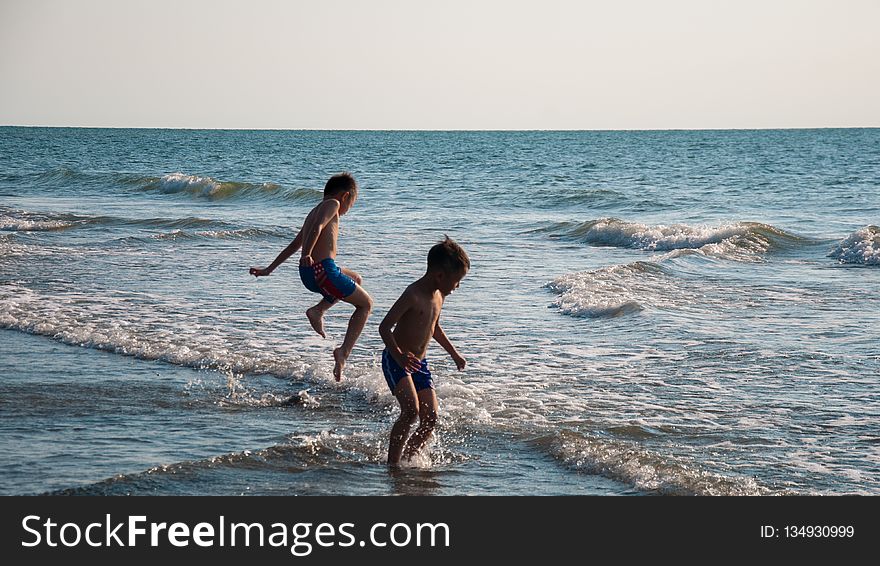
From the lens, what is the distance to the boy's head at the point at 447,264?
6.11 m

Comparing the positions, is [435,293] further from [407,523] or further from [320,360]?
[320,360]

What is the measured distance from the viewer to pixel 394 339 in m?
6.27

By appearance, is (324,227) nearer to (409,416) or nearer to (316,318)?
(316,318)

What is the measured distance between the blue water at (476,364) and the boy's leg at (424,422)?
0.14 m

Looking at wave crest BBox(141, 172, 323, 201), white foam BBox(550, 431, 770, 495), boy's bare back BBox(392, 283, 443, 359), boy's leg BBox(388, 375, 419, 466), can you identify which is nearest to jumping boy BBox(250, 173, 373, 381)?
boy's leg BBox(388, 375, 419, 466)

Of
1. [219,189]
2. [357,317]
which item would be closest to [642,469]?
[357,317]

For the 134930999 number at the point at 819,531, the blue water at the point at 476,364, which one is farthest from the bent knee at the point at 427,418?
the 134930999 number at the point at 819,531

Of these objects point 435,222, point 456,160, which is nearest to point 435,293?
point 435,222

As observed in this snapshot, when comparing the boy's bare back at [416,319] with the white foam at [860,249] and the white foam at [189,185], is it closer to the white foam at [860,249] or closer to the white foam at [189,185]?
the white foam at [860,249]

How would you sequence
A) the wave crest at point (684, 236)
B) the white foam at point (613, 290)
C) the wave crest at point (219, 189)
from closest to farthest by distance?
the white foam at point (613, 290), the wave crest at point (684, 236), the wave crest at point (219, 189)

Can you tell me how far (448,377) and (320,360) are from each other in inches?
51.8

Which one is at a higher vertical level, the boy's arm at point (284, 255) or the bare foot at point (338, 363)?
the boy's arm at point (284, 255)

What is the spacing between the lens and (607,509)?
5.52 meters

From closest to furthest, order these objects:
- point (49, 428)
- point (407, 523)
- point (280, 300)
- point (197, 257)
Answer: point (407, 523), point (49, 428), point (280, 300), point (197, 257)
